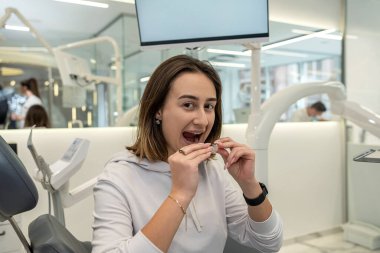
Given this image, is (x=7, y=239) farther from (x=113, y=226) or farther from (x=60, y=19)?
(x=60, y=19)

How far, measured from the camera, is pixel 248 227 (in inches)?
45.7

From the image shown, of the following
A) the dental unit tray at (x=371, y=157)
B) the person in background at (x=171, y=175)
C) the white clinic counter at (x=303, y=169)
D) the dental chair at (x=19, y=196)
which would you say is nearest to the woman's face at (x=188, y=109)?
the person in background at (x=171, y=175)

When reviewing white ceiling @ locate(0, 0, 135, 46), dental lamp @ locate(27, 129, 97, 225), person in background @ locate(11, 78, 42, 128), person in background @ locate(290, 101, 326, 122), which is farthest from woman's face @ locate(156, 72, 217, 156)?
person in background @ locate(290, 101, 326, 122)

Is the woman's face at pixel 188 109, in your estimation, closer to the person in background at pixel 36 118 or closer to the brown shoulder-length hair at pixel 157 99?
the brown shoulder-length hair at pixel 157 99

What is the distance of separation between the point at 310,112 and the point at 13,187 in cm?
391

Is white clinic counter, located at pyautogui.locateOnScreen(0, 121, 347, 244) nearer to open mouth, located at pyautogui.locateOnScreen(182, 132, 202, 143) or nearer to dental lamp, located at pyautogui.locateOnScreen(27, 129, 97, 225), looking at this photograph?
dental lamp, located at pyautogui.locateOnScreen(27, 129, 97, 225)

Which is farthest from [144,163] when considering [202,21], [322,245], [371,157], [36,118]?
[322,245]

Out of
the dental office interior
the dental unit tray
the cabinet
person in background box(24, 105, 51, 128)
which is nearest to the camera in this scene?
the dental unit tray

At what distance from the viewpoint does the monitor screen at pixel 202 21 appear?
1.52 m

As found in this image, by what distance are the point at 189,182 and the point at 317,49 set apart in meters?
3.96

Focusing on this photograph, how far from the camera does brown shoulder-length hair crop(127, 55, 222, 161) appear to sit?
1.09 metres

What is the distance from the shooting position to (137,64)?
4551 mm

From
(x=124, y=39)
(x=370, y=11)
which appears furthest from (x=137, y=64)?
(x=370, y=11)

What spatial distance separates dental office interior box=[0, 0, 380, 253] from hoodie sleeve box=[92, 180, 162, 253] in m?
0.61
